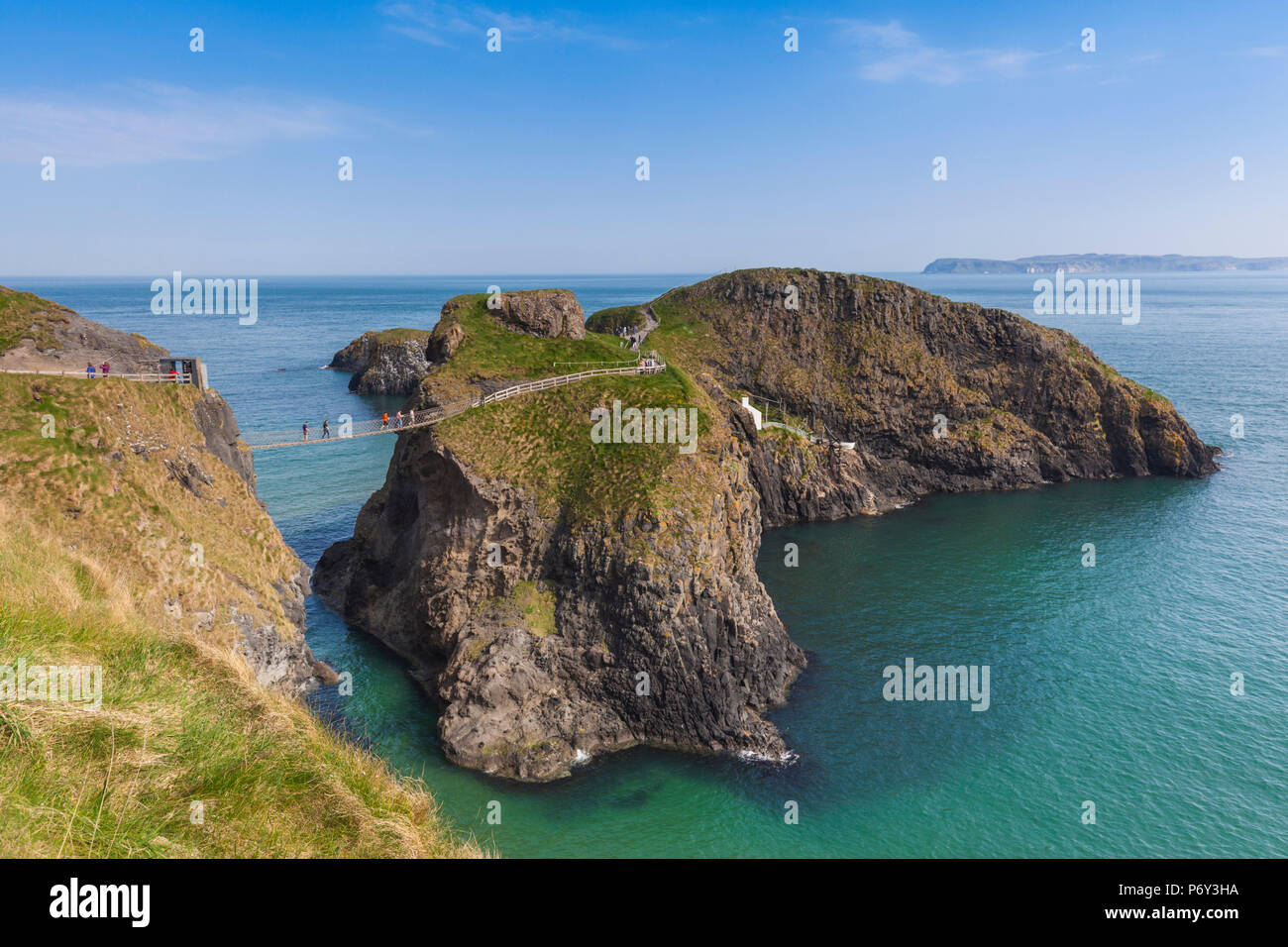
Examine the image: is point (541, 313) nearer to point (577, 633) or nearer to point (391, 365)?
point (577, 633)

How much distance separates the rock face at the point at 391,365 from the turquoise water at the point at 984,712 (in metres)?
59.4

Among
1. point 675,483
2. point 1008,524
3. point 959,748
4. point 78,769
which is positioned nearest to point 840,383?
point 1008,524

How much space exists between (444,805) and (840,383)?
75.8 m

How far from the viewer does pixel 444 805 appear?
3453 cm

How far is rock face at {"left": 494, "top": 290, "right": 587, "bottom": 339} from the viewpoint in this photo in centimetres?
6981

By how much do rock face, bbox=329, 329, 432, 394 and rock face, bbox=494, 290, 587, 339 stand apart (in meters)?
69.4

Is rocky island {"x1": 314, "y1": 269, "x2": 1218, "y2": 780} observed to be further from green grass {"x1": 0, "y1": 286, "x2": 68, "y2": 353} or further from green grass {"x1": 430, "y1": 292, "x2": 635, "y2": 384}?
green grass {"x1": 0, "y1": 286, "x2": 68, "y2": 353}

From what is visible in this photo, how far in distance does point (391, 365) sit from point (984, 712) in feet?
412

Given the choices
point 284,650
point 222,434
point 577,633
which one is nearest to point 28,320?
point 222,434

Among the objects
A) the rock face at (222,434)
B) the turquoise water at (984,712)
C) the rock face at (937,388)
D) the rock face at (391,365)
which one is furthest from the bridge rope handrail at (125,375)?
the rock face at (391,365)

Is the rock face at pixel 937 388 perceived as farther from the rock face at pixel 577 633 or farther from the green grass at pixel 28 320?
the green grass at pixel 28 320

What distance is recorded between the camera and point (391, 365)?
142 metres

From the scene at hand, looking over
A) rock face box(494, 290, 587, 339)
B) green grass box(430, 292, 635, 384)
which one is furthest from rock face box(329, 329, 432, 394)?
green grass box(430, 292, 635, 384)
